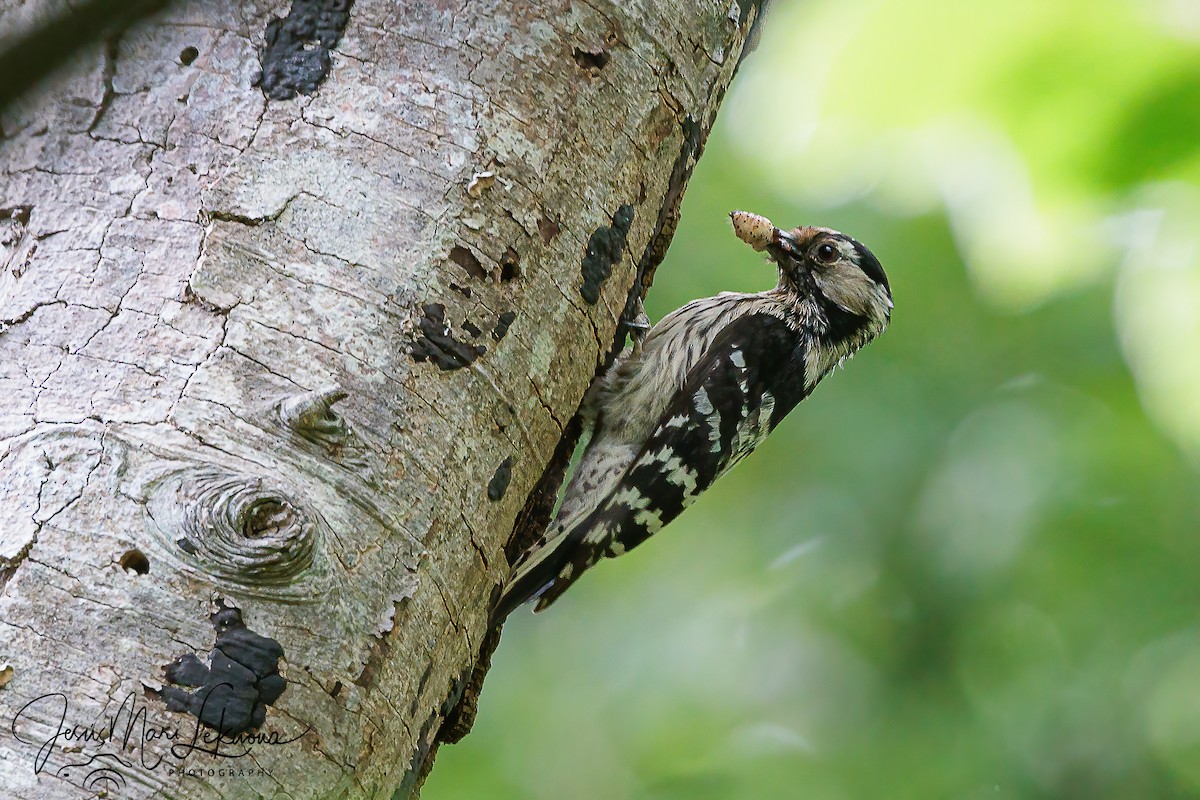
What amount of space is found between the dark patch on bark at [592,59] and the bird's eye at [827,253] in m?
2.30

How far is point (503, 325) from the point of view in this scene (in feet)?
6.92

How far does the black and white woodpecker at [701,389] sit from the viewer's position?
363cm

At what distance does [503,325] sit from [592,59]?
0.61 m

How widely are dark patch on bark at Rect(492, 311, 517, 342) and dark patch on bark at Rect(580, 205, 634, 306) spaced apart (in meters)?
0.24

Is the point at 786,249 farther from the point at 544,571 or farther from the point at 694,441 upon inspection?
the point at 544,571

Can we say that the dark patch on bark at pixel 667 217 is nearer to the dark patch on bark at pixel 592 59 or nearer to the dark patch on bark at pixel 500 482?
the dark patch on bark at pixel 592 59

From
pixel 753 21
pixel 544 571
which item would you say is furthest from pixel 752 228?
pixel 544 571

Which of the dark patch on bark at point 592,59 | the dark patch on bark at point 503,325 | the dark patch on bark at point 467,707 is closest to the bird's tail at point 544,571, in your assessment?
the dark patch on bark at point 467,707

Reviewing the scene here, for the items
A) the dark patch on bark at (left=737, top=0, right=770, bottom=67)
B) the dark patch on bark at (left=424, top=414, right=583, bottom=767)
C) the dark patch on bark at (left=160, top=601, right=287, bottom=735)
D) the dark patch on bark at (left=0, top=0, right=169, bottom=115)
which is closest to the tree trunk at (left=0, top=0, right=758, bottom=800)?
the dark patch on bark at (left=160, top=601, right=287, bottom=735)

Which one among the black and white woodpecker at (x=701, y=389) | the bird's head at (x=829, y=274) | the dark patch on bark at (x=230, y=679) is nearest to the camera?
the dark patch on bark at (x=230, y=679)

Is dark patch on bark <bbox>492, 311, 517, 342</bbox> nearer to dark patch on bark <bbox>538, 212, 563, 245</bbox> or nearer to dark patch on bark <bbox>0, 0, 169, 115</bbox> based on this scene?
dark patch on bark <bbox>538, 212, 563, 245</bbox>

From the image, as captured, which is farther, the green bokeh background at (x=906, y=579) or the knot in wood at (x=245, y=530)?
the green bokeh background at (x=906, y=579)

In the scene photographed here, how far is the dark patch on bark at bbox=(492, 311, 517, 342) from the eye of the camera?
209cm

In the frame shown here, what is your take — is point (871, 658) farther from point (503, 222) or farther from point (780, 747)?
point (503, 222)
